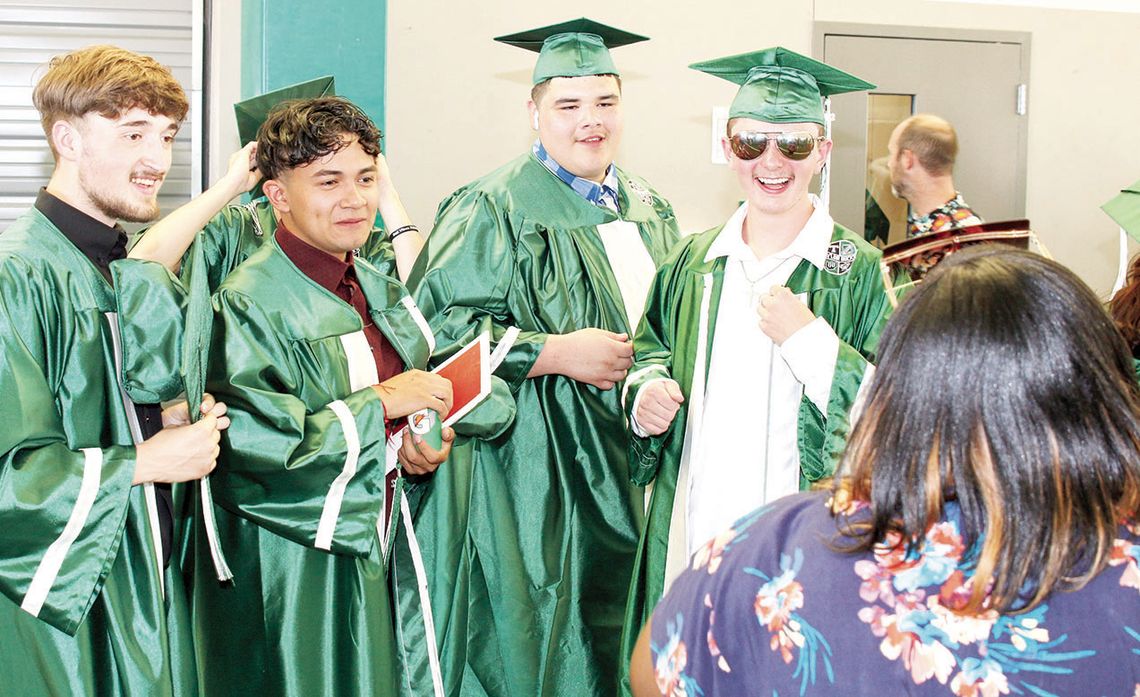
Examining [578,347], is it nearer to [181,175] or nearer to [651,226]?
[651,226]

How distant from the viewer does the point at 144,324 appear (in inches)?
91.0

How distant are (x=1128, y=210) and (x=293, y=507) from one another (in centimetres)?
209

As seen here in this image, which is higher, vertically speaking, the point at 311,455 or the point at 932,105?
the point at 932,105

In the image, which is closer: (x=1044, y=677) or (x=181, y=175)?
(x=1044, y=677)

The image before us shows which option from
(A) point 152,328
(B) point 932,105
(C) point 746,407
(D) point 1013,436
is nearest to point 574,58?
(C) point 746,407

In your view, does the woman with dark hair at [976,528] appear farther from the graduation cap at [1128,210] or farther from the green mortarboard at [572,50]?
the green mortarboard at [572,50]

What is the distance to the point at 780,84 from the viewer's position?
2746 mm

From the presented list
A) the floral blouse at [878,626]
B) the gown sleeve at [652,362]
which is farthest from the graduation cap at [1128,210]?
the floral blouse at [878,626]

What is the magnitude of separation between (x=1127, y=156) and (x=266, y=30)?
429cm

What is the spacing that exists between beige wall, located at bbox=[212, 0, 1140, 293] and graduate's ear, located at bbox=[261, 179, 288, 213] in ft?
7.71

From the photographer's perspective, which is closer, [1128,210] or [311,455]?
[311,455]

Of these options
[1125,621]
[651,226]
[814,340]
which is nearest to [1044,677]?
[1125,621]

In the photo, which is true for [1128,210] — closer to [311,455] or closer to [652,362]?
[652,362]

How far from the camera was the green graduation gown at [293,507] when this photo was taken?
2.41 metres
